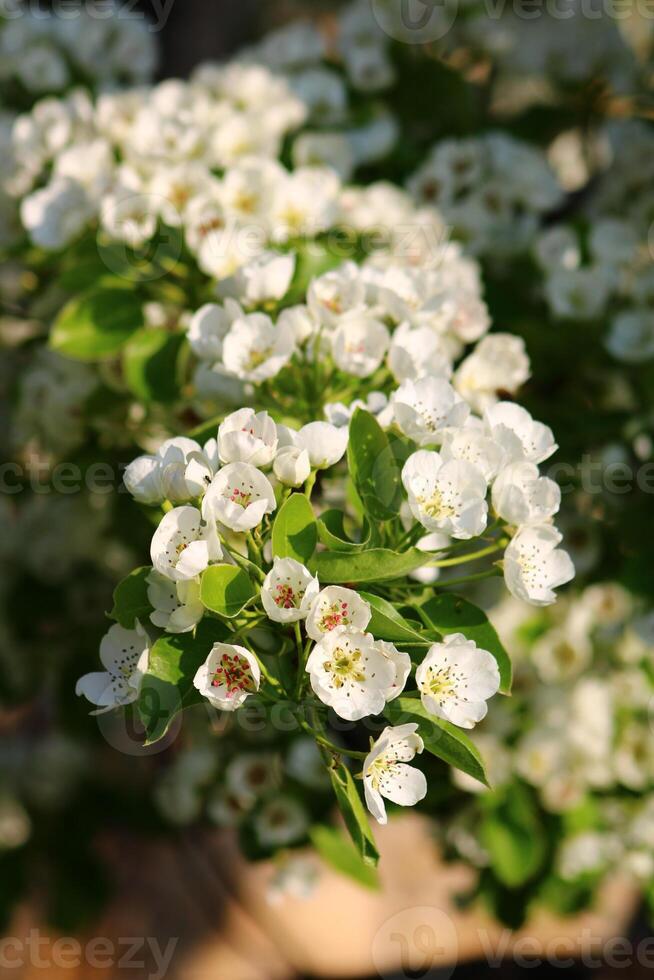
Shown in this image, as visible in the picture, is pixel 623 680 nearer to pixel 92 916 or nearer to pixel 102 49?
pixel 92 916

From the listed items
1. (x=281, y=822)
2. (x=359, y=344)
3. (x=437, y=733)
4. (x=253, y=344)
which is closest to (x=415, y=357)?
(x=359, y=344)

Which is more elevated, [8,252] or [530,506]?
[530,506]

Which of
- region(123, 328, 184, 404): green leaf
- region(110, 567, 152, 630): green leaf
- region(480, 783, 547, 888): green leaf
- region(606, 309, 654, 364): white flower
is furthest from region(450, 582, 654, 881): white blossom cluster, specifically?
region(110, 567, 152, 630): green leaf

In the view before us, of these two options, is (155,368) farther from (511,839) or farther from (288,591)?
(511,839)

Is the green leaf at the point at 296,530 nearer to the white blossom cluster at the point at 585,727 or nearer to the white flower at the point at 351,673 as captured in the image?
the white flower at the point at 351,673

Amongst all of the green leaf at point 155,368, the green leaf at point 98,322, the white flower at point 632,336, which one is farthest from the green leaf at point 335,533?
the white flower at point 632,336

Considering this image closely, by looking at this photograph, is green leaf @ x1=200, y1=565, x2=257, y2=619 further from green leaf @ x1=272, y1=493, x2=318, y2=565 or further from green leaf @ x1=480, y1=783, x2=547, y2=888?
green leaf @ x1=480, y1=783, x2=547, y2=888

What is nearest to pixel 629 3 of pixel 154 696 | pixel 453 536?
pixel 453 536
